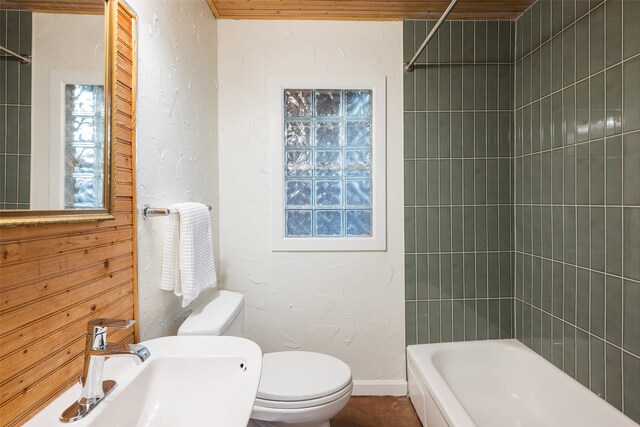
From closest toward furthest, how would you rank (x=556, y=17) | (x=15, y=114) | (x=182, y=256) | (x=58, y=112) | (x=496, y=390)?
(x=15, y=114), (x=58, y=112), (x=182, y=256), (x=556, y=17), (x=496, y=390)

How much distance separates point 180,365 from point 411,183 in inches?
61.1

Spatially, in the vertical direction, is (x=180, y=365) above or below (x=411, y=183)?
below

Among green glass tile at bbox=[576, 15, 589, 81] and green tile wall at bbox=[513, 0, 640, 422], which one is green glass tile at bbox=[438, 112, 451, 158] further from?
green glass tile at bbox=[576, 15, 589, 81]

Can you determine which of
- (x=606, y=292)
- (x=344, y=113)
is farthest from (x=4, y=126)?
(x=606, y=292)

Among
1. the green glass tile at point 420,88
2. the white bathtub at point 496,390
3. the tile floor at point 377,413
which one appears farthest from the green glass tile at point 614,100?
the tile floor at point 377,413

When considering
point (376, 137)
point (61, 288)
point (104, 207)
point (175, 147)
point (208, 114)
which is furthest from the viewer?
point (376, 137)

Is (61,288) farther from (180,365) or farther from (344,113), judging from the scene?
(344,113)

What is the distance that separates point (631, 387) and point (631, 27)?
56.3 inches

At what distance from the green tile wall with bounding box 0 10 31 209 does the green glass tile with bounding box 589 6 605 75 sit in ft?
6.52

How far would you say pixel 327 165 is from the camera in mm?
1991

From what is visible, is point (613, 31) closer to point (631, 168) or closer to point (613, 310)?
point (631, 168)

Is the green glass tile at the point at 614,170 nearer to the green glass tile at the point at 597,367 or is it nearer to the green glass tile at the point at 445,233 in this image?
the green glass tile at the point at 597,367

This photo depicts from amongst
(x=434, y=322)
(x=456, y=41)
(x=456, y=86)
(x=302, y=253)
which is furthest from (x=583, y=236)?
(x=302, y=253)

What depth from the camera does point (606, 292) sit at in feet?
4.43
